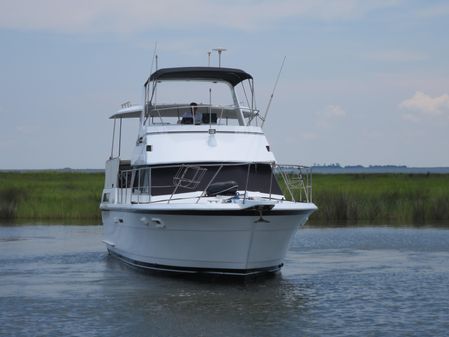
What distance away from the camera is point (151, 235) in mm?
19625

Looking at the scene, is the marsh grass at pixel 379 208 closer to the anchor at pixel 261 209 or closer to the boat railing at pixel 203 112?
the boat railing at pixel 203 112

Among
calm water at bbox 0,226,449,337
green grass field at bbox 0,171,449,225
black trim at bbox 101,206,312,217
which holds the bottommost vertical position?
calm water at bbox 0,226,449,337

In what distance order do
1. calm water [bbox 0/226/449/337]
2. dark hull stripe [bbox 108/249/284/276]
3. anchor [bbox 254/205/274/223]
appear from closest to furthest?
calm water [bbox 0/226/449/337]
anchor [bbox 254/205/274/223]
dark hull stripe [bbox 108/249/284/276]

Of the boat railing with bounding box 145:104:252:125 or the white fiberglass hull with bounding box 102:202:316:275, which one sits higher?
the boat railing with bounding box 145:104:252:125

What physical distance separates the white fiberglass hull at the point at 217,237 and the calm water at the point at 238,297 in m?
0.44

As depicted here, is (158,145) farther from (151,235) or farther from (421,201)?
(421,201)

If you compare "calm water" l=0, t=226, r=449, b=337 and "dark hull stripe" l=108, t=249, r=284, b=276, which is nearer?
"calm water" l=0, t=226, r=449, b=337

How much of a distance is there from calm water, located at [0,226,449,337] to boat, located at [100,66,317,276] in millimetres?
616

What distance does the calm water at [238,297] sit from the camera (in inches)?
589

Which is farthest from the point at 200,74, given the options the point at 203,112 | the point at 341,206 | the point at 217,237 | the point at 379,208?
the point at 379,208

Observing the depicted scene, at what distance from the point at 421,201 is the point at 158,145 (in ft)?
60.7

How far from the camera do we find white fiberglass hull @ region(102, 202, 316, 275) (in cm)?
1795

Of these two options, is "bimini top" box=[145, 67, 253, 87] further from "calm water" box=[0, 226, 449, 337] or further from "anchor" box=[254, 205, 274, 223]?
"anchor" box=[254, 205, 274, 223]

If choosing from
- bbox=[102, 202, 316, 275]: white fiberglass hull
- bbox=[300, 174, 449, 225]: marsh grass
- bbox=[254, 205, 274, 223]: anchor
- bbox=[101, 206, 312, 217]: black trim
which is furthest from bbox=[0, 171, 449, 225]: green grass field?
bbox=[254, 205, 274, 223]: anchor
